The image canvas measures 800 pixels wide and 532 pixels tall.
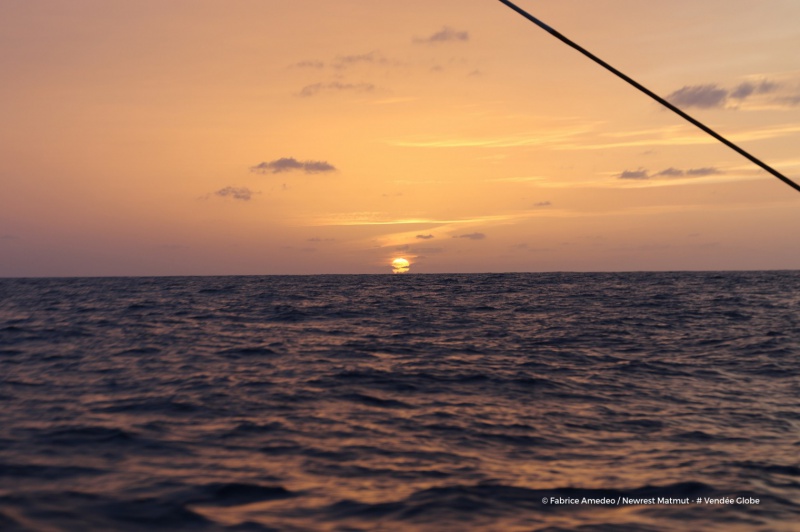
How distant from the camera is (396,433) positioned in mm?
12570

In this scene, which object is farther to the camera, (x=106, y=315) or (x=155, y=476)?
(x=106, y=315)

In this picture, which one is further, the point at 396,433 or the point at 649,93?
the point at 396,433

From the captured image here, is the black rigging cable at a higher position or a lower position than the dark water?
higher

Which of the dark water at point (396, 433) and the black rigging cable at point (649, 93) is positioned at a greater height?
the black rigging cable at point (649, 93)

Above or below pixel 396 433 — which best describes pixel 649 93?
above

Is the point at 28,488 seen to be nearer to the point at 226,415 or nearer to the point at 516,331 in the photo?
the point at 226,415

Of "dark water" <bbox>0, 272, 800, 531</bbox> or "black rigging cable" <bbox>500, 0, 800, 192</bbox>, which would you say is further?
"dark water" <bbox>0, 272, 800, 531</bbox>

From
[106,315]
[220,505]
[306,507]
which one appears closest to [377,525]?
[306,507]

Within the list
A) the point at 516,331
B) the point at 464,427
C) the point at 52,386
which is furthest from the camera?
the point at 516,331

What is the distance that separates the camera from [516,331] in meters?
30.6

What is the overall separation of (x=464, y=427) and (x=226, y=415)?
481 centimetres

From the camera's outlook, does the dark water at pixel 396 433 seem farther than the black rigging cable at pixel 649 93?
Yes

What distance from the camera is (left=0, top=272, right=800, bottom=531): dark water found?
8820mm

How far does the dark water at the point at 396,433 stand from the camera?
28.9 ft
